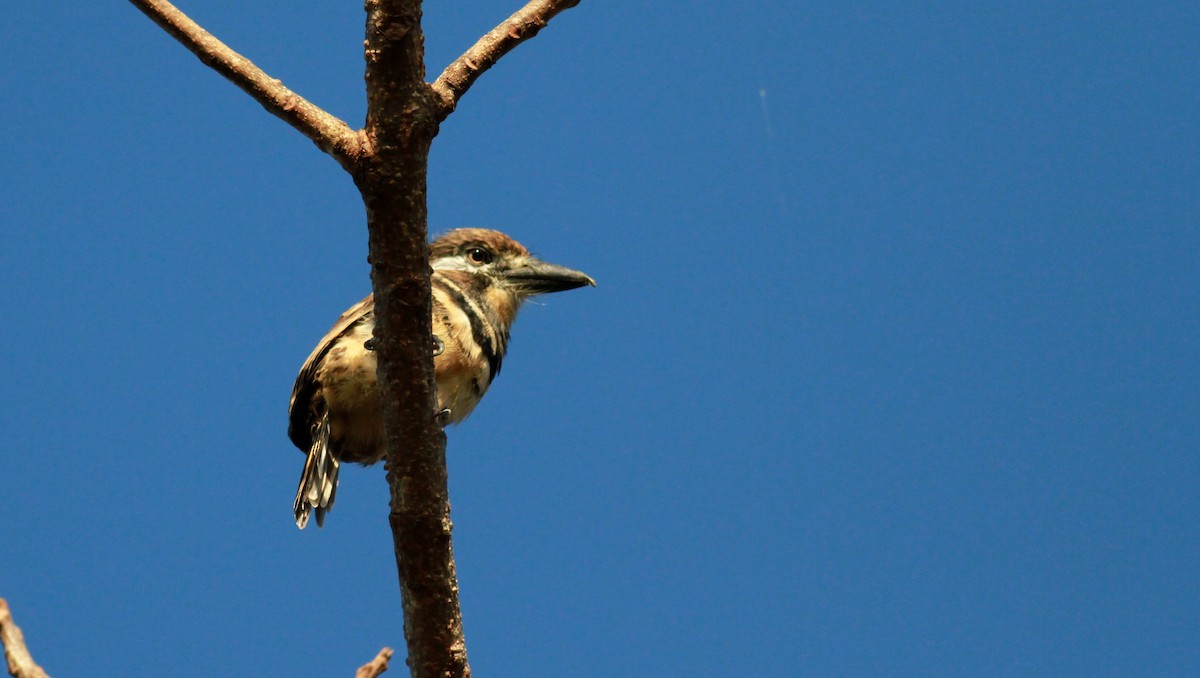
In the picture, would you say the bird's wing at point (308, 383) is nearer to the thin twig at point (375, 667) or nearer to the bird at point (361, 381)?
the bird at point (361, 381)

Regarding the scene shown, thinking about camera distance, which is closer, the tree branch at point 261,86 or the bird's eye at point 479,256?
the tree branch at point 261,86

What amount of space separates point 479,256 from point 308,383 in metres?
0.91

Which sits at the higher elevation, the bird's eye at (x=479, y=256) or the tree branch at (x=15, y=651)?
the bird's eye at (x=479, y=256)

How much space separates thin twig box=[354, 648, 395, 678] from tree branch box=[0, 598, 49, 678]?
680 mm

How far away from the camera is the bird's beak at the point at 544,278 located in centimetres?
470

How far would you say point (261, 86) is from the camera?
9.05 ft

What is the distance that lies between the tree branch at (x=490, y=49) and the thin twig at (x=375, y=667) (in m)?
1.19

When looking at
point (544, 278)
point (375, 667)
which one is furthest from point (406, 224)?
point (544, 278)

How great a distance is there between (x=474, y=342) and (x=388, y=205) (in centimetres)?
159

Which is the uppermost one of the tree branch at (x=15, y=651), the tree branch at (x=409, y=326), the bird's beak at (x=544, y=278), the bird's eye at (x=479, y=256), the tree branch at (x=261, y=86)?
the bird's eye at (x=479, y=256)

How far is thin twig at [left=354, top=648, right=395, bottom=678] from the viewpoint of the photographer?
2.69m

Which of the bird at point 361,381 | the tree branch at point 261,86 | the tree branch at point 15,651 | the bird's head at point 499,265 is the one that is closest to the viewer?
the tree branch at point 15,651

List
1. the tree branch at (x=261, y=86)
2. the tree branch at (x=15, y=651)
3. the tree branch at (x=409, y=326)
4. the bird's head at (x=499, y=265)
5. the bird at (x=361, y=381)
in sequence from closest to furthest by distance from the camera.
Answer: the tree branch at (x=15, y=651) < the tree branch at (x=409, y=326) < the tree branch at (x=261, y=86) < the bird at (x=361, y=381) < the bird's head at (x=499, y=265)

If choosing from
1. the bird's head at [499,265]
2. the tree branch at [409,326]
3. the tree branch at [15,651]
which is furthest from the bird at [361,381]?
the tree branch at [15,651]
